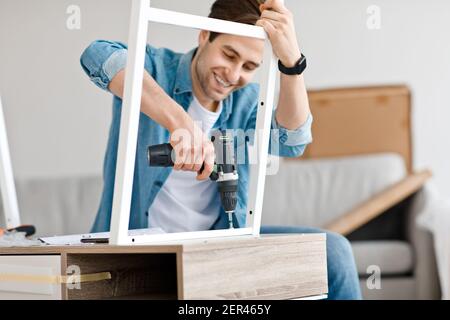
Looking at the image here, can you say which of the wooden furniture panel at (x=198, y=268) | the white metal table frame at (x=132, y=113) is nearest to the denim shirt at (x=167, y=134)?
the wooden furniture panel at (x=198, y=268)

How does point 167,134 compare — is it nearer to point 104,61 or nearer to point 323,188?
point 104,61

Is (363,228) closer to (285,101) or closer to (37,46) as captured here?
(37,46)

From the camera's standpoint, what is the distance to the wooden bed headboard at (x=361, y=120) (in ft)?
12.1

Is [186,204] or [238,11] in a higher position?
[238,11]

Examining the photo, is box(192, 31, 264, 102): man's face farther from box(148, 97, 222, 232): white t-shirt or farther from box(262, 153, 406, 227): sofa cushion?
box(262, 153, 406, 227): sofa cushion

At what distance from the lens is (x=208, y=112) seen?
66.0 inches

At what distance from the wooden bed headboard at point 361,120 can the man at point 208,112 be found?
1.98 meters

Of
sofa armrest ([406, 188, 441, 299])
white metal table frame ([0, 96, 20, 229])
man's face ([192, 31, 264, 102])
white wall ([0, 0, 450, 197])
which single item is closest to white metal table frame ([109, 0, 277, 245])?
man's face ([192, 31, 264, 102])

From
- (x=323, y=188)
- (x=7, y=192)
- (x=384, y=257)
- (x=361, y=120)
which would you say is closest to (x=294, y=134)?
(x=7, y=192)

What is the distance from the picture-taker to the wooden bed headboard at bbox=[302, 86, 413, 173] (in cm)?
369

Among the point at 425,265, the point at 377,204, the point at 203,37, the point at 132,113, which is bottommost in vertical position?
the point at 425,265

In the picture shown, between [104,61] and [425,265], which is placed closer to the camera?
[104,61]

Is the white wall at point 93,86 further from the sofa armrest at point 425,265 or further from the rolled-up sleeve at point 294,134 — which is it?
the rolled-up sleeve at point 294,134

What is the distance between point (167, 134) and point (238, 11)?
306 mm
